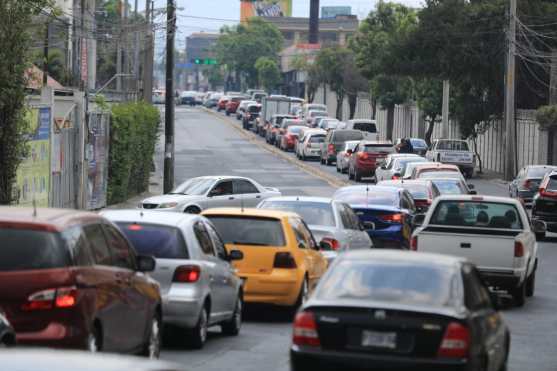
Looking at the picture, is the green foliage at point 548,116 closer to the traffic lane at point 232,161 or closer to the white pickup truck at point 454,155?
the white pickup truck at point 454,155

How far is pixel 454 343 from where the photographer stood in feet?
34.7

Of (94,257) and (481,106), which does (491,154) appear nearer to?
(481,106)

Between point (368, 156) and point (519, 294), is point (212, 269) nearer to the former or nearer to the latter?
point (519, 294)

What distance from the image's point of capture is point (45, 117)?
3098 cm

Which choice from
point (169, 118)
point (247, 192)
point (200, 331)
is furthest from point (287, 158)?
point (200, 331)

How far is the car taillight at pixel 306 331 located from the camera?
1081cm

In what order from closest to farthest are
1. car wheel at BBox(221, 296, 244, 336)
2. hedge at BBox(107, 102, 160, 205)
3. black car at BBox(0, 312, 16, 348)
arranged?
black car at BBox(0, 312, 16, 348) < car wheel at BBox(221, 296, 244, 336) < hedge at BBox(107, 102, 160, 205)

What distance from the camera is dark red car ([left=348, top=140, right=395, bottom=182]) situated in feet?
186

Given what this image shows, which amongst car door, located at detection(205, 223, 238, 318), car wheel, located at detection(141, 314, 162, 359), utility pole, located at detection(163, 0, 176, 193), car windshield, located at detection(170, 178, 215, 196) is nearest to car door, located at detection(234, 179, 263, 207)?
car windshield, located at detection(170, 178, 215, 196)

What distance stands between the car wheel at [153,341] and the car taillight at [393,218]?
13.3 m

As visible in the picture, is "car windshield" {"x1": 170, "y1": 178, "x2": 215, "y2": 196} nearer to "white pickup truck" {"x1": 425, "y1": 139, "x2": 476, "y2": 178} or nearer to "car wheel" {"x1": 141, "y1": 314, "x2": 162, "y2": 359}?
"car wheel" {"x1": 141, "y1": 314, "x2": 162, "y2": 359}

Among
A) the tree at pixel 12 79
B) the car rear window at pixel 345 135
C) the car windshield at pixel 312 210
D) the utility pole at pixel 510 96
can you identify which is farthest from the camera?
the car rear window at pixel 345 135

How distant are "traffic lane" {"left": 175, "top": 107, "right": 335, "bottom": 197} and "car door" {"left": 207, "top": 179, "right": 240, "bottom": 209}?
581 inches

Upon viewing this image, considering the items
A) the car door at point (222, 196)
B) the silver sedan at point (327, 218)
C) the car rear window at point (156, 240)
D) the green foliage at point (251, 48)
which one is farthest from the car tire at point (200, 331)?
the green foliage at point (251, 48)
